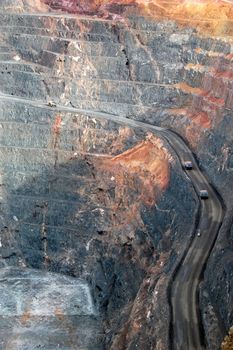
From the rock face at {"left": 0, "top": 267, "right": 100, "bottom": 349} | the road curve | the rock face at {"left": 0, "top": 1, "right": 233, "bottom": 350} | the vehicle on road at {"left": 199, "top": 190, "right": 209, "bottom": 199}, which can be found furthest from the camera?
the rock face at {"left": 0, "top": 1, "right": 233, "bottom": 350}

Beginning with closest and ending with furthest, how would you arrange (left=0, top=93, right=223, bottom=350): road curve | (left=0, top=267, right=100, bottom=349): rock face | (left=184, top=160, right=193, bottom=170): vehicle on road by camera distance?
(left=0, top=93, right=223, bottom=350): road curve → (left=0, top=267, right=100, bottom=349): rock face → (left=184, top=160, right=193, bottom=170): vehicle on road

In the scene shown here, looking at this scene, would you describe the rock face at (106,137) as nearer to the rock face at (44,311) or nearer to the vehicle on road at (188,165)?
the rock face at (44,311)

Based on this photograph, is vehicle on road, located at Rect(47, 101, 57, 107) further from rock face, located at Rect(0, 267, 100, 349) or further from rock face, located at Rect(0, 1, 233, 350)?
rock face, located at Rect(0, 267, 100, 349)

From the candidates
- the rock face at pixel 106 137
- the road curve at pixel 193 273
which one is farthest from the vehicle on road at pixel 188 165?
the rock face at pixel 106 137

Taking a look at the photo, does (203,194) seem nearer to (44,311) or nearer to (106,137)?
(106,137)

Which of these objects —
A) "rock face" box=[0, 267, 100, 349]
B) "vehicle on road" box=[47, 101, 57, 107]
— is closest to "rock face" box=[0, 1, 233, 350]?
"vehicle on road" box=[47, 101, 57, 107]

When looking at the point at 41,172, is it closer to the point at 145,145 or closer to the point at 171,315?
the point at 145,145

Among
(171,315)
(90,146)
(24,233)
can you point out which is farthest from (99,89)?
(171,315)
